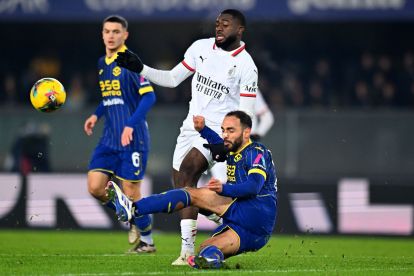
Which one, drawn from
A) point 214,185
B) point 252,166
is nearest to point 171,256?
point 252,166

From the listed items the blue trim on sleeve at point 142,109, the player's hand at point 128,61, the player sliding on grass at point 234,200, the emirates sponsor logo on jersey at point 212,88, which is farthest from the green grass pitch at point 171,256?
the player's hand at point 128,61

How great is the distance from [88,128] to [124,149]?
0.47 metres

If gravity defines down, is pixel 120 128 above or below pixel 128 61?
below

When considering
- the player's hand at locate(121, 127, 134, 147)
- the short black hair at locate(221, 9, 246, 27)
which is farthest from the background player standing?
the short black hair at locate(221, 9, 246, 27)

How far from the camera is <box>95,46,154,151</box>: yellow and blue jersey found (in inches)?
480

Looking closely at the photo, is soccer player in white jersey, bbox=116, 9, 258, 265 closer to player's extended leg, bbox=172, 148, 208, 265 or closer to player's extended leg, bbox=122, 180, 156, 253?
player's extended leg, bbox=172, 148, 208, 265

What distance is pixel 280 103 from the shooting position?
66.8ft

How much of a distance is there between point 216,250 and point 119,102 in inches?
127

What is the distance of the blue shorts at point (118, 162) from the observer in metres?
12.0

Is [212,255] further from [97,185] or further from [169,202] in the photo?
[97,185]

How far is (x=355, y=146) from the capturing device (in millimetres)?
18391

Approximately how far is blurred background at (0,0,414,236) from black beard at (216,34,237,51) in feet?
16.6

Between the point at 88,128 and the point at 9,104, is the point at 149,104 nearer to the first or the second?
the point at 88,128

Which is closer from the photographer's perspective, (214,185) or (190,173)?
(214,185)
